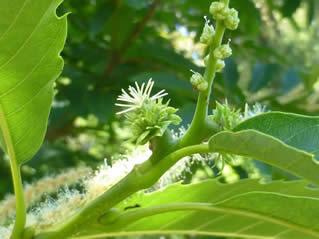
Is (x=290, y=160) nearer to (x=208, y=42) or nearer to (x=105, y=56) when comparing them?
(x=208, y=42)

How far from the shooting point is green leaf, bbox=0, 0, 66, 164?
93 centimetres

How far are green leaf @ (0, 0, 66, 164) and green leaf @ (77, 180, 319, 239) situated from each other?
17 centimetres

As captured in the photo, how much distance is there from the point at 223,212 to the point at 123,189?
21cm

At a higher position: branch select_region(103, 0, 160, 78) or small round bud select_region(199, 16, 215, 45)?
branch select_region(103, 0, 160, 78)

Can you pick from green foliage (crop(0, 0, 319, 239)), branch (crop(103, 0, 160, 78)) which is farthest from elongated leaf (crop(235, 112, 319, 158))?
branch (crop(103, 0, 160, 78))

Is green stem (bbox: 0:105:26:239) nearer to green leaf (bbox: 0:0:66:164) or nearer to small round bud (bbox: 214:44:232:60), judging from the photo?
green leaf (bbox: 0:0:66:164)

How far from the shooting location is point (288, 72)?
2.66 metres

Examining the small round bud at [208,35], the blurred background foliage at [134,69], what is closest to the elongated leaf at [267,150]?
the small round bud at [208,35]

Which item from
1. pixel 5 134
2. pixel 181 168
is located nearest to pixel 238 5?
pixel 181 168

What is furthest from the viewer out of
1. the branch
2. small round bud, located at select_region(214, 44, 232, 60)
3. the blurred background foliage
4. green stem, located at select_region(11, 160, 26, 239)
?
the branch

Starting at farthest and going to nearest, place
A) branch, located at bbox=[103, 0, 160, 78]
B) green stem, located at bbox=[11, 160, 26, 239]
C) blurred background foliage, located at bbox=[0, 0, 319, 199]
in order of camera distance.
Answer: branch, located at bbox=[103, 0, 160, 78] → blurred background foliage, located at bbox=[0, 0, 319, 199] → green stem, located at bbox=[11, 160, 26, 239]

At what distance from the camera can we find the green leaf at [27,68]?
36.6 inches

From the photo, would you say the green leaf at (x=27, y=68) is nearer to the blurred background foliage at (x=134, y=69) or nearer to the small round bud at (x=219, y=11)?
the small round bud at (x=219, y=11)

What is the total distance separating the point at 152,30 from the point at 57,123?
47 centimetres
